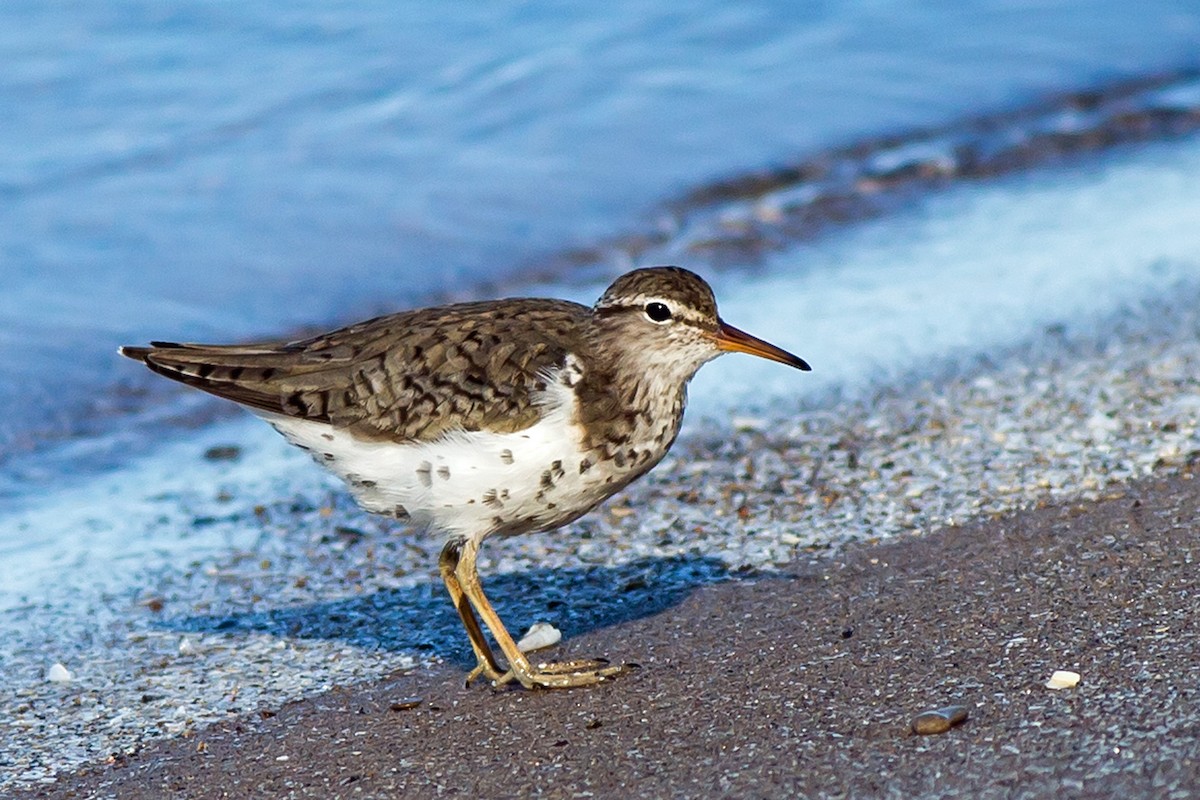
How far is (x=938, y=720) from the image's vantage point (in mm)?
4527

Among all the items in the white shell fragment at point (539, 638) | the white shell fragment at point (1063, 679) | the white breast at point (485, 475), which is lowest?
the white shell fragment at point (539, 638)

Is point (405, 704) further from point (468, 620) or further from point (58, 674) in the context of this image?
point (58, 674)

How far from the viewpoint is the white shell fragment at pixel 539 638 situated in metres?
5.84

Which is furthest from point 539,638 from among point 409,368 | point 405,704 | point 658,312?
point 658,312

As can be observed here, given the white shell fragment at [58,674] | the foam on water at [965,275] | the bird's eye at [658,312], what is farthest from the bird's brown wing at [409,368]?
the foam on water at [965,275]

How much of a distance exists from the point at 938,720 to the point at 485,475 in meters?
1.67

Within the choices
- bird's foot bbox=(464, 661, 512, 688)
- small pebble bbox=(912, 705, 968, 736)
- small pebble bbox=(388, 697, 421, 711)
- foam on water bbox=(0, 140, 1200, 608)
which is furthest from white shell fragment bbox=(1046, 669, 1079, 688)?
foam on water bbox=(0, 140, 1200, 608)

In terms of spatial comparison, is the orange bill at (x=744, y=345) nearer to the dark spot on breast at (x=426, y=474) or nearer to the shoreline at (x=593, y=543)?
the shoreline at (x=593, y=543)

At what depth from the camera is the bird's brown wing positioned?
216 inches

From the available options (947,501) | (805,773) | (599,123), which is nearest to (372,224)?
(599,123)

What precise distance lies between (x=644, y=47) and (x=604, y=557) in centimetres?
803

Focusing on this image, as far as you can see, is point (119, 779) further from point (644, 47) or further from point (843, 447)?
point (644, 47)

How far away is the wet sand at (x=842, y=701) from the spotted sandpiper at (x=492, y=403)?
0.41m

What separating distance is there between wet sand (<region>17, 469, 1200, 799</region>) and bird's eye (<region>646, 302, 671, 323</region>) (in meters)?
1.01
